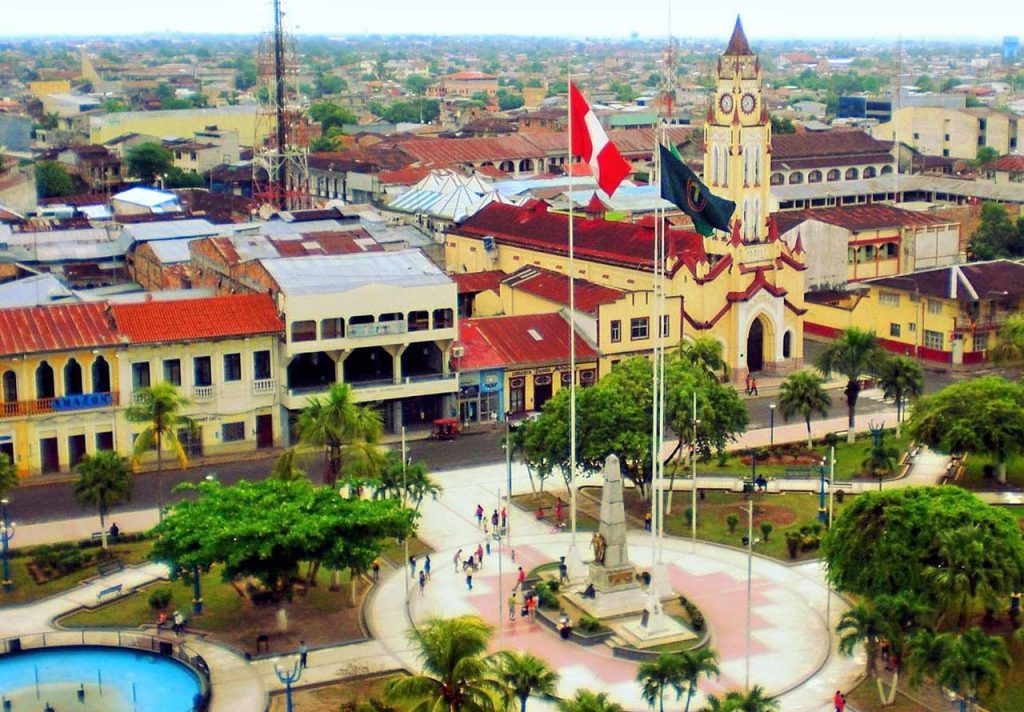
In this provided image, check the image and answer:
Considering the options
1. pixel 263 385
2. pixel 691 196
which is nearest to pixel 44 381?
pixel 263 385

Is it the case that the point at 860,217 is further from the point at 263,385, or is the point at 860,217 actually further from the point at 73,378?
the point at 73,378

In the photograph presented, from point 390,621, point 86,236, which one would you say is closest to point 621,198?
point 86,236

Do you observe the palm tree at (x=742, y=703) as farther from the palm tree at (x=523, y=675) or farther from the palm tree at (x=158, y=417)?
the palm tree at (x=158, y=417)

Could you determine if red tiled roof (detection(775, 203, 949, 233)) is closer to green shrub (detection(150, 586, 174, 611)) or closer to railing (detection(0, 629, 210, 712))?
green shrub (detection(150, 586, 174, 611))

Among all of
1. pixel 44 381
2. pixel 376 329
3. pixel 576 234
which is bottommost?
pixel 44 381

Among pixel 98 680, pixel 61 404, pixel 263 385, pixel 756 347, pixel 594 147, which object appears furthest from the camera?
pixel 756 347

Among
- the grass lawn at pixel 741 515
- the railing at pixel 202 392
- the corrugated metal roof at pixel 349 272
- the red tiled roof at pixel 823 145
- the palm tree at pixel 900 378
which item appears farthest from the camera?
the red tiled roof at pixel 823 145

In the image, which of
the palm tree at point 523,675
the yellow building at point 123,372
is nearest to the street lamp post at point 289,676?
the palm tree at point 523,675
